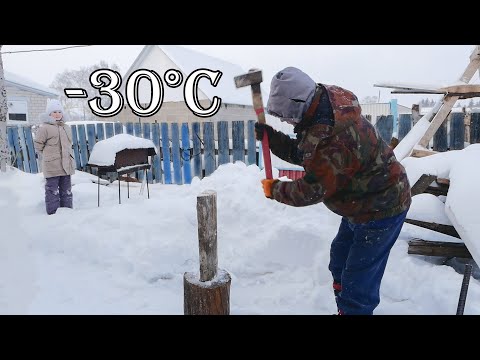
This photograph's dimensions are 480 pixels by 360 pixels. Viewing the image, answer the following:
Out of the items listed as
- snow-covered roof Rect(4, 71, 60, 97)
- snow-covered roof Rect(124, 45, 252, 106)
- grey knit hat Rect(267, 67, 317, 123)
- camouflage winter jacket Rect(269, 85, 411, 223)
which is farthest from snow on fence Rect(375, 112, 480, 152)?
snow-covered roof Rect(4, 71, 60, 97)

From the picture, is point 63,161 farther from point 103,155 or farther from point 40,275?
point 40,275

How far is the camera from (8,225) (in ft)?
14.3

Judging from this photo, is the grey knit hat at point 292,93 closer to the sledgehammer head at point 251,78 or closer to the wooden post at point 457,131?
the sledgehammer head at point 251,78

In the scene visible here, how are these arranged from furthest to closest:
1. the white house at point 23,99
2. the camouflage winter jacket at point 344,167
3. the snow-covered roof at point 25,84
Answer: the white house at point 23,99, the snow-covered roof at point 25,84, the camouflage winter jacket at point 344,167

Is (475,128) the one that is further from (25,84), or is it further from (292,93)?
(25,84)

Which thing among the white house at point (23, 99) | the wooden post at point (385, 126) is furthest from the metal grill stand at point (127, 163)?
the white house at point (23, 99)

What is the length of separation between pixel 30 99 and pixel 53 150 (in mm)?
14992

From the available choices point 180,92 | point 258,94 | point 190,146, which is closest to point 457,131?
point 258,94

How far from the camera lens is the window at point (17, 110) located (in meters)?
16.5

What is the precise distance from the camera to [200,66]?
1884cm

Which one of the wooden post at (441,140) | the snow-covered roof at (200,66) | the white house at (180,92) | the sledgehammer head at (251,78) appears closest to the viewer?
the sledgehammer head at (251,78)

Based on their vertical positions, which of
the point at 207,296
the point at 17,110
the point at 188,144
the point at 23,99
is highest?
the point at 23,99

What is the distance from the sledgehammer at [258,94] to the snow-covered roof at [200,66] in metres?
13.2
